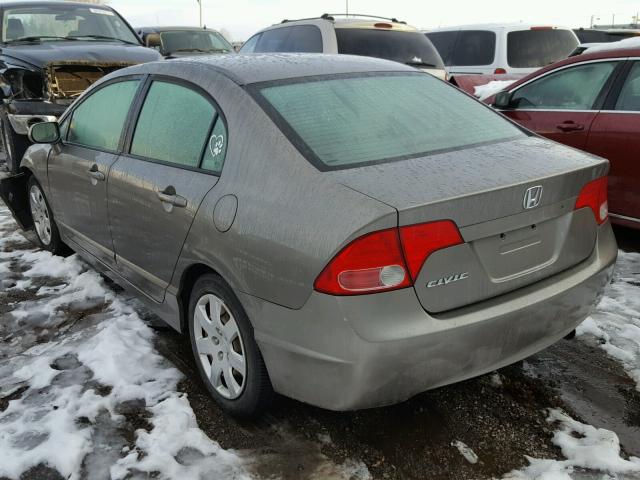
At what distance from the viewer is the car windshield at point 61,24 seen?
7.96 m

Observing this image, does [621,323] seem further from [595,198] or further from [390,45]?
[390,45]

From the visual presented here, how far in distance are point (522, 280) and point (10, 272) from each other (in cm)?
391

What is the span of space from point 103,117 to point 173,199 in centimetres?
134

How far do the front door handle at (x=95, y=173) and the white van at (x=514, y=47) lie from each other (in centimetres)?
714

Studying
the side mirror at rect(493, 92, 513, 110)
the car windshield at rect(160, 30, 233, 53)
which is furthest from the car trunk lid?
the car windshield at rect(160, 30, 233, 53)

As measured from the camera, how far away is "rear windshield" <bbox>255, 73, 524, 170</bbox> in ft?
8.43

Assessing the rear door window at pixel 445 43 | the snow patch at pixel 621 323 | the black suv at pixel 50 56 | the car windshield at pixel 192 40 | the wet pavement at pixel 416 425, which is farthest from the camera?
the car windshield at pixel 192 40

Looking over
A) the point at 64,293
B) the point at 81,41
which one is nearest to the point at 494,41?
the point at 81,41

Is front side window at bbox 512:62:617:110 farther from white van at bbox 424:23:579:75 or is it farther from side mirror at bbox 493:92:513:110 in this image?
white van at bbox 424:23:579:75

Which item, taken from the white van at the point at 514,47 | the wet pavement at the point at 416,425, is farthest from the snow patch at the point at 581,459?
the white van at the point at 514,47

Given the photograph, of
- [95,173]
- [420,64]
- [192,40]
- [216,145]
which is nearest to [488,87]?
[420,64]

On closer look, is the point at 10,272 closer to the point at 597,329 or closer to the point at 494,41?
the point at 597,329

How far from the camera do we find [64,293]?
14.2 ft

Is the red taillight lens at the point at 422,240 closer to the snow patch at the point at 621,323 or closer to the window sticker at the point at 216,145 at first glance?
the window sticker at the point at 216,145
